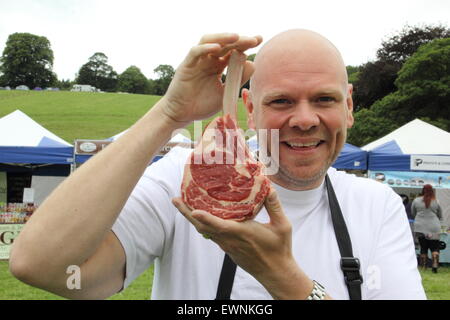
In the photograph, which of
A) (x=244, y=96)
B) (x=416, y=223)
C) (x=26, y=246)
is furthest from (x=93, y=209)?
(x=416, y=223)

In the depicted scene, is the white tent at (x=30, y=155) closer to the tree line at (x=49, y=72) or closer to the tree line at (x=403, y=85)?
the tree line at (x=403, y=85)

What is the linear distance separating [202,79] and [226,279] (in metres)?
Result: 0.95

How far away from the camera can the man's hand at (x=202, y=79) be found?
1.80 m

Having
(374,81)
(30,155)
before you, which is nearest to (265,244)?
(30,155)

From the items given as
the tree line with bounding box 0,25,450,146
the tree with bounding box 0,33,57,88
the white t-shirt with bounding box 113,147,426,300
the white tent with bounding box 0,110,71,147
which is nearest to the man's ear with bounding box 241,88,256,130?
the white t-shirt with bounding box 113,147,426,300

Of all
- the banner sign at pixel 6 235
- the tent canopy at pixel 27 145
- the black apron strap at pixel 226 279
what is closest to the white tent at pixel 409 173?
the tent canopy at pixel 27 145

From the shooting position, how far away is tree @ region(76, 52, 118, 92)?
10912 centimetres

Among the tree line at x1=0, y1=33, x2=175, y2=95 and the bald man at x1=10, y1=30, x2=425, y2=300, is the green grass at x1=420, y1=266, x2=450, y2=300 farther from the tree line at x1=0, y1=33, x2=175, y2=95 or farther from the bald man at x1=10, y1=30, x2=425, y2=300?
the tree line at x1=0, y1=33, x2=175, y2=95

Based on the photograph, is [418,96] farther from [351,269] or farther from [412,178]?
[351,269]

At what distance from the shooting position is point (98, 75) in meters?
110

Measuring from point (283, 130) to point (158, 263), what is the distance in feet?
3.29

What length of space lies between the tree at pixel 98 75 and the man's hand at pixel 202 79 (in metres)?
112

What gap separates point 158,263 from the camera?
2.39m

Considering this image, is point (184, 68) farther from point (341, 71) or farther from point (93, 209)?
point (341, 71)
